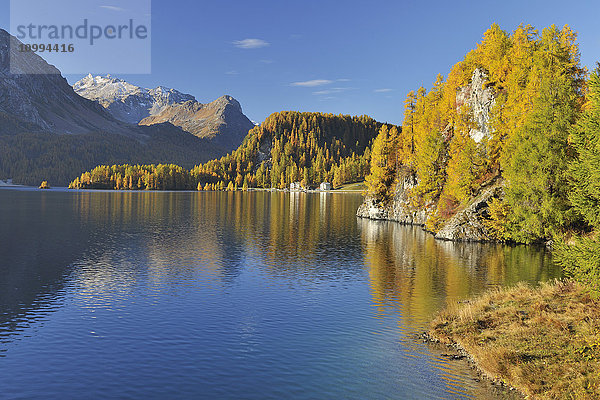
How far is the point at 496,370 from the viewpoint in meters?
22.7

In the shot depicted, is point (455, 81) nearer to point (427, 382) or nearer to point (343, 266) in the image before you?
point (343, 266)

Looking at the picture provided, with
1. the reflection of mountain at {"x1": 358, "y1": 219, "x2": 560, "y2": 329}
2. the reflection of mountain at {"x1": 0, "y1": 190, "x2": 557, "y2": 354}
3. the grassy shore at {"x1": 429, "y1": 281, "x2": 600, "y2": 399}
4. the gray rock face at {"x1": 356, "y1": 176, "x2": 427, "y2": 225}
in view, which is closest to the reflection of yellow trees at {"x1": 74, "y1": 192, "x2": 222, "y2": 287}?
the reflection of mountain at {"x1": 0, "y1": 190, "x2": 557, "y2": 354}

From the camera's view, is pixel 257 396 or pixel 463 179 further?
pixel 463 179

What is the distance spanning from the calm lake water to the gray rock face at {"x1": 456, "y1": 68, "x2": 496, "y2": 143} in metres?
26.2

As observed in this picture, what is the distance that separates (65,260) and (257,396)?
45701mm

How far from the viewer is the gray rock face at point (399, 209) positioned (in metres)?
105

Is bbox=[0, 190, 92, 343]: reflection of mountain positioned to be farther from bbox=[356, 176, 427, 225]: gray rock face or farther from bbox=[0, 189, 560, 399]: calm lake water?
bbox=[356, 176, 427, 225]: gray rock face

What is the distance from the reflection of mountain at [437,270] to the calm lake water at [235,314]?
0.21m

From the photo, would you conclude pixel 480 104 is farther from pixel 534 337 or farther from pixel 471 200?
pixel 534 337

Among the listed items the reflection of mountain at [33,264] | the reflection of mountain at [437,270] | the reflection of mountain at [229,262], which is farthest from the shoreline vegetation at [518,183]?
the reflection of mountain at [33,264]

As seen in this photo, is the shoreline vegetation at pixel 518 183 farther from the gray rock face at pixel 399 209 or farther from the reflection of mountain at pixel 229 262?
the reflection of mountain at pixel 229 262

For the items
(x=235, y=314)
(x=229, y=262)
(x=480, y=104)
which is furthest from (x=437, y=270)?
(x=480, y=104)

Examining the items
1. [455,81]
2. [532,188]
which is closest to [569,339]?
[532,188]

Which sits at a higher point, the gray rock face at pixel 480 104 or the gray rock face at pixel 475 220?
the gray rock face at pixel 480 104
